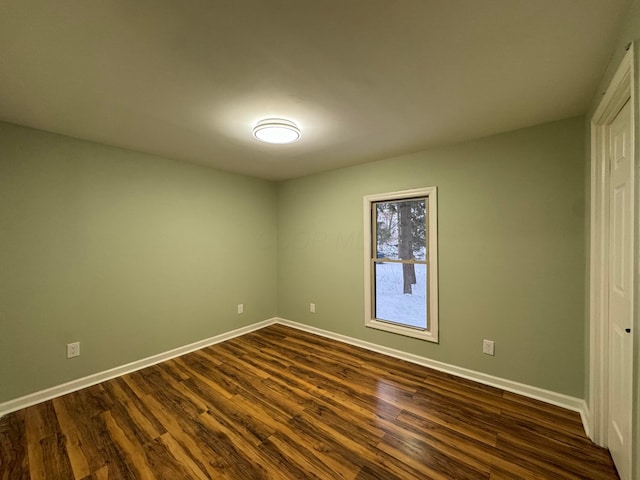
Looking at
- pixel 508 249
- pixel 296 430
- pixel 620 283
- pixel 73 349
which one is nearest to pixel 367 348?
pixel 296 430

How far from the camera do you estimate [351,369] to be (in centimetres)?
276

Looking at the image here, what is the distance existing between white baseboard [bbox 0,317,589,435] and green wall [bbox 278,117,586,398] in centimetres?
6

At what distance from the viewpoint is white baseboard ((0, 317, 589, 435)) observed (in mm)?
2096

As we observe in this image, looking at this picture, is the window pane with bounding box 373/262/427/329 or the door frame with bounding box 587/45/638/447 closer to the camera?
the door frame with bounding box 587/45/638/447

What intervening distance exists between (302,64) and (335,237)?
238cm

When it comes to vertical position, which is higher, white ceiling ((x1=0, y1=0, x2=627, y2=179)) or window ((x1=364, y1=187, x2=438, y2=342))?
white ceiling ((x1=0, y1=0, x2=627, y2=179))

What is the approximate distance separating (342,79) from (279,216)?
2.89 m

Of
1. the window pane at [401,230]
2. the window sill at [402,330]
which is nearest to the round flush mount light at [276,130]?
the window pane at [401,230]

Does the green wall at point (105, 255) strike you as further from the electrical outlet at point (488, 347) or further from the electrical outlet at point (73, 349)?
the electrical outlet at point (488, 347)

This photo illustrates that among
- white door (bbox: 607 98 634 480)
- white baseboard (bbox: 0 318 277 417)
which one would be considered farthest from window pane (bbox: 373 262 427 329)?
white baseboard (bbox: 0 318 277 417)

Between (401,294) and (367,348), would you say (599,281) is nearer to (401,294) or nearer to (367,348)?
(401,294)

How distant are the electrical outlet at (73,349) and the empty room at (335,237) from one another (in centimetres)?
3

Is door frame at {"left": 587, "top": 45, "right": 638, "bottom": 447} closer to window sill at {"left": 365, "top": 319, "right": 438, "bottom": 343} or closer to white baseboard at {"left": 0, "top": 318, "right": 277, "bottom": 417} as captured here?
window sill at {"left": 365, "top": 319, "right": 438, "bottom": 343}

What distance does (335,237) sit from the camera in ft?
11.8
